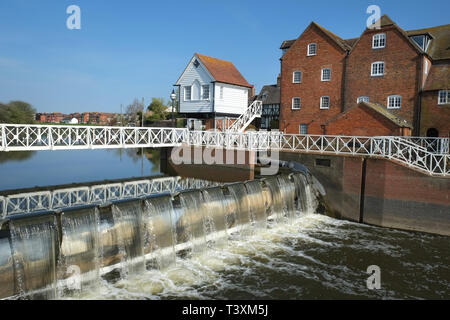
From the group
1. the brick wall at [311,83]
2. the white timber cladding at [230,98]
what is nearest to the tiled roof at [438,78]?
the brick wall at [311,83]

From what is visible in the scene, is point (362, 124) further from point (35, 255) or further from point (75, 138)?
point (35, 255)

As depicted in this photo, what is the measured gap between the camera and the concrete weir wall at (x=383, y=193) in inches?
574

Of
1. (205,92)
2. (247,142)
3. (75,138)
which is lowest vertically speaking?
(247,142)

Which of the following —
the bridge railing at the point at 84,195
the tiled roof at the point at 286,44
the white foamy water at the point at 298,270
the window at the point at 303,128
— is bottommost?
the white foamy water at the point at 298,270

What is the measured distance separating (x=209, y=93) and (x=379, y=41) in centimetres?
1370

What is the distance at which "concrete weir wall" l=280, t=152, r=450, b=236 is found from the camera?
47.9ft

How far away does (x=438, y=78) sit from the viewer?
74.7 feet

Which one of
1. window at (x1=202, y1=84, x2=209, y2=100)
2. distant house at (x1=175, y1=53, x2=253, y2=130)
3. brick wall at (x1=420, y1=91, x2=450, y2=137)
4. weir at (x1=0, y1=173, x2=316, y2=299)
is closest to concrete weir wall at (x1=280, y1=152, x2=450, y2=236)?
weir at (x1=0, y1=173, x2=316, y2=299)

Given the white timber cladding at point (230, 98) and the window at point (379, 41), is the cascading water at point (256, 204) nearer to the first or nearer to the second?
the white timber cladding at point (230, 98)

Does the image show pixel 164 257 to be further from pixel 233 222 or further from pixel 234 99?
pixel 234 99

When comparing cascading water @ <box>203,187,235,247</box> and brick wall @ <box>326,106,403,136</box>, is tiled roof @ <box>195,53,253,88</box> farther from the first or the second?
cascading water @ <box>203,187,235,247</box>

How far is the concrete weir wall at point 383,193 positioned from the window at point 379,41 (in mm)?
11442

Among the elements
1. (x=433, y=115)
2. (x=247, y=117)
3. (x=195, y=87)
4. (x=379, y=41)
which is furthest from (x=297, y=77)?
(x=433, y=115)

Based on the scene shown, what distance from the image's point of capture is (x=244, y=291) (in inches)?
367
